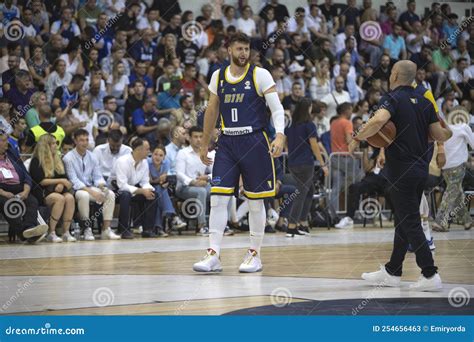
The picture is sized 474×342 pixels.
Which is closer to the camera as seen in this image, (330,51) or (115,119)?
(115,119)

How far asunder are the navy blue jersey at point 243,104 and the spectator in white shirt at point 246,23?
10.0 metres

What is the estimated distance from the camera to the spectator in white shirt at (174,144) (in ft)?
50.3

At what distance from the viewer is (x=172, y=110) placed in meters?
16.1

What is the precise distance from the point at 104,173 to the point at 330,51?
7.12m

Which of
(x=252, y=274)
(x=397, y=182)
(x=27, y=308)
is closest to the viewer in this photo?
(x=27, y=308)

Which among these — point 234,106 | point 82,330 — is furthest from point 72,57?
point 82,330

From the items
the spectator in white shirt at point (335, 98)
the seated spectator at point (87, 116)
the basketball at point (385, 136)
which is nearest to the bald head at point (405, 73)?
the basketball at point (385, 136)

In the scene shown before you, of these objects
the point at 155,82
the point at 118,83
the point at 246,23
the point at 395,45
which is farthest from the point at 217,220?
the point at 395,45

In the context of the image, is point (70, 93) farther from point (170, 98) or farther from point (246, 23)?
point (246, 23)

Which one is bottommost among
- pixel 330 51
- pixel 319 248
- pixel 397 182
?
pixel 319 248

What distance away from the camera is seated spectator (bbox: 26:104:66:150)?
46.5 feet

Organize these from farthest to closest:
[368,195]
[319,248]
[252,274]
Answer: [368,195]
[319,248]
[252,274]

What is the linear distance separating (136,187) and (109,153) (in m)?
0.73

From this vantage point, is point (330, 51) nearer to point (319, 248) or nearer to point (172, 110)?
point (172, 110)
